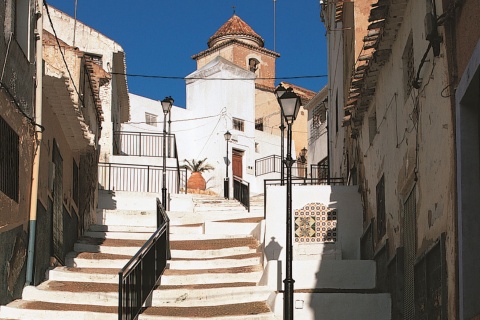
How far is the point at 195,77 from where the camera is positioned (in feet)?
145

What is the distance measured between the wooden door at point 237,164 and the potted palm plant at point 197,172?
165cm

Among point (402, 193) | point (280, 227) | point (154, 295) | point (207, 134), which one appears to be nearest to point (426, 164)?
point (402, 193)

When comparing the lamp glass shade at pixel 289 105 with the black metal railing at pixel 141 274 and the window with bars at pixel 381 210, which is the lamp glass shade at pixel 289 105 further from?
the black metal railing at pixel 141 274

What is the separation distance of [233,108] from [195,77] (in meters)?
2.35

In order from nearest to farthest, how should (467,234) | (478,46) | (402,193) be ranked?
(478,46), (467,234), (402,193)

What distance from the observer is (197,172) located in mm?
38688

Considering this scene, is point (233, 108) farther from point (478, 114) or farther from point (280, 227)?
Answer: point (478, 114)

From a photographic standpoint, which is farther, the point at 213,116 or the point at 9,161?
the point at 213,116

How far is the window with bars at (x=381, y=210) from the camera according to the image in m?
15.4

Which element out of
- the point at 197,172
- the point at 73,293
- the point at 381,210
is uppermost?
the point at 197,172

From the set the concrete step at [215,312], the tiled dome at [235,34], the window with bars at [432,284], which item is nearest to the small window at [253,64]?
the tiled dome at [235,34]

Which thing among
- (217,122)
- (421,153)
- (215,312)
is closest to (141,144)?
(217,122)

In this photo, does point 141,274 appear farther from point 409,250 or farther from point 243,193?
point 243,193

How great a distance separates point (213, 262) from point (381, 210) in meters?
3.52
